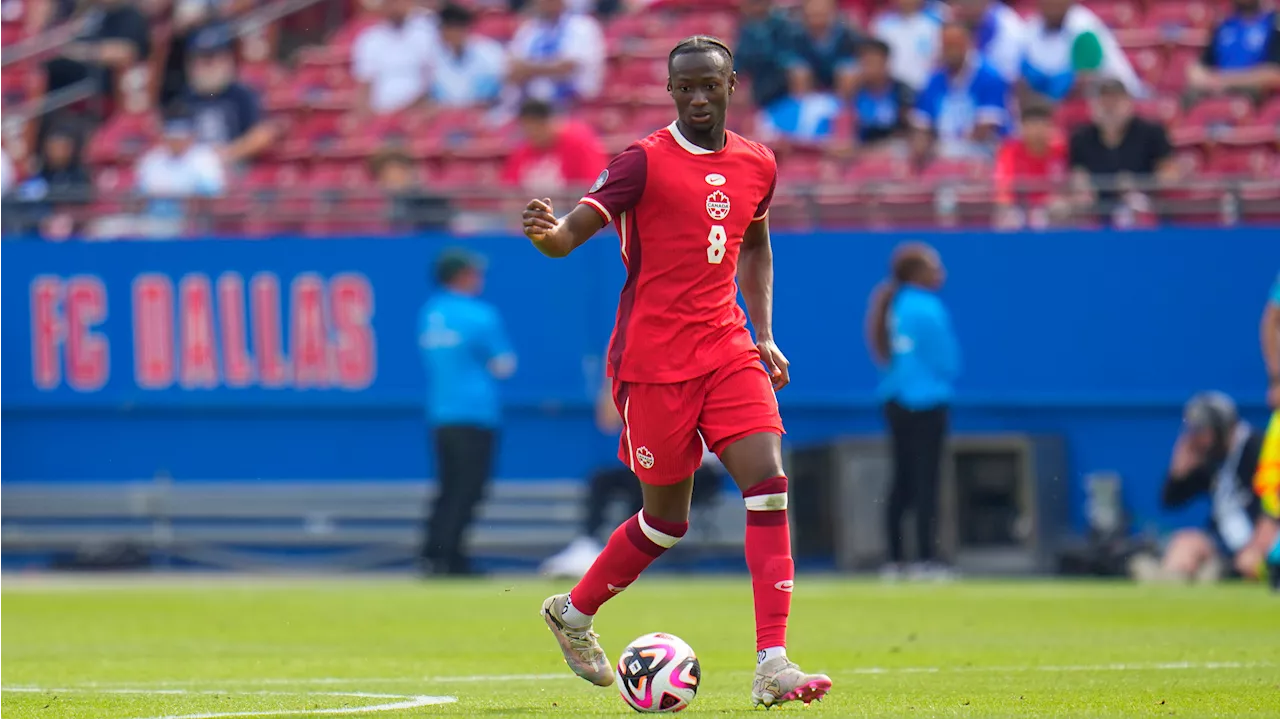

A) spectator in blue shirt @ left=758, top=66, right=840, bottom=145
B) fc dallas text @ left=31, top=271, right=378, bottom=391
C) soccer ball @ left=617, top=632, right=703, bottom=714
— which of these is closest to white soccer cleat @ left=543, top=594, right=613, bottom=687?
soccer ball @ left=617, top=632, right=703, bottom=714

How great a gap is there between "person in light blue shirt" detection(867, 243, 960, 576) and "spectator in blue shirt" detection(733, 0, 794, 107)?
322 centimetres

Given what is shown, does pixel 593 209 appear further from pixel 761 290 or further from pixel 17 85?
pixel 17 85

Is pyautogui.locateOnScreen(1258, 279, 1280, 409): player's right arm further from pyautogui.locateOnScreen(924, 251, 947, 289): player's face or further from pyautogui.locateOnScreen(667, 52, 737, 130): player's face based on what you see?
pyautogui.locateOnScreen(667, 52, 737, 130): player's face

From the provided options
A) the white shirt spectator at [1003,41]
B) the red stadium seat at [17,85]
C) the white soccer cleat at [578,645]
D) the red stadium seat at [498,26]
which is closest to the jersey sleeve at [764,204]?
the white soccer cleat at [578,645]

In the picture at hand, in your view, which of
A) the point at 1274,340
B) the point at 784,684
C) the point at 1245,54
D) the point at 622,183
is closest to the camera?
the point at 784,684

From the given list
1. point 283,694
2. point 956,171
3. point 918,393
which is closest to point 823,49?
point 956,171

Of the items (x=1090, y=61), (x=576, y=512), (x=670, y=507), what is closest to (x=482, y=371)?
(x=576, y=512)

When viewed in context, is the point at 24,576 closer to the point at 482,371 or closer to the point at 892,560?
the point at 482,371

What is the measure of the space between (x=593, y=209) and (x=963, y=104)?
1112cm

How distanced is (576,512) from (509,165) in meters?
3.00

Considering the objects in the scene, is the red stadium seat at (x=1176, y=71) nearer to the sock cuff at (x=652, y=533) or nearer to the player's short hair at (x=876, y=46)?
the player's short hair at (x=876, y=46)

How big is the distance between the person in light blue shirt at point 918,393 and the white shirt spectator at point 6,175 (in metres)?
8.25

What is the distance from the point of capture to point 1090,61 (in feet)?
54.2

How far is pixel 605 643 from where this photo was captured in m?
9.42
